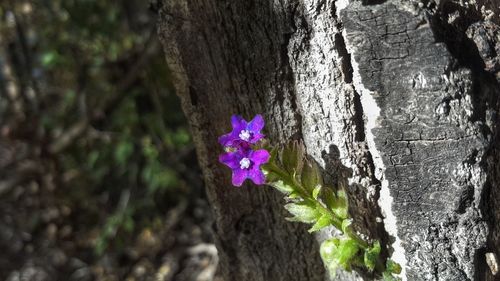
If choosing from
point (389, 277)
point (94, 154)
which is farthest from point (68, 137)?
point (389, 277)

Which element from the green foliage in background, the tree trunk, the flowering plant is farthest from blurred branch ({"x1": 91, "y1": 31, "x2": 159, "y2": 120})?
the flowering plant

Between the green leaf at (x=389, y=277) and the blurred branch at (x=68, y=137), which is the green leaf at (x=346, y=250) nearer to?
the green leaf at (x=389, y=277)

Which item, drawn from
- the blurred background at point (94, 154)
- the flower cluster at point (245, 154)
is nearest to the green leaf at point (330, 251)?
the flower cluster at point (245, 154)

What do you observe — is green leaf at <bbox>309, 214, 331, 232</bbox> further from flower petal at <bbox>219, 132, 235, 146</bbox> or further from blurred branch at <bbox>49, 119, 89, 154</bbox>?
blurred branch at <bbox>49, 119, 89, 154</bbox>

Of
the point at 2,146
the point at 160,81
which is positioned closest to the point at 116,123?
the point at 160,81

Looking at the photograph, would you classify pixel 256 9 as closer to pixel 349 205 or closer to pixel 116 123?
pixel 349 205

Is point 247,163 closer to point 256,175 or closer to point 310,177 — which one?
point 256,175
